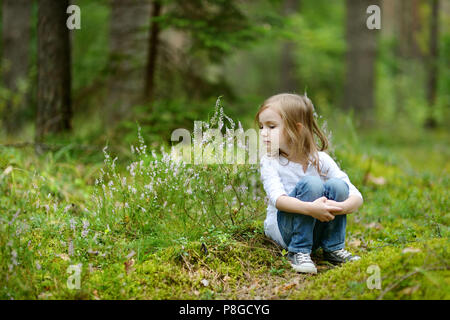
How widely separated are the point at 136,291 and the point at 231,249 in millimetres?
732

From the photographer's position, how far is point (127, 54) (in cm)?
587

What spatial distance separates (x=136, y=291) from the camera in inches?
93.4

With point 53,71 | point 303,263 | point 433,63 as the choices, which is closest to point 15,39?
point 53,71

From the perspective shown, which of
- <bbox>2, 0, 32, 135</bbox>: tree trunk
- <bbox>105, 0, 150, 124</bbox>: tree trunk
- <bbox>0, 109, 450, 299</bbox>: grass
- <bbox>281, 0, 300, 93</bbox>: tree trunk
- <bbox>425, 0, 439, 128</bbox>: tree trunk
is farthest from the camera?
<bbox>281, 0, 300, 93</bbox>: tree trunk

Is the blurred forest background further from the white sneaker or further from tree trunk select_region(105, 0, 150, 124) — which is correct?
the white sneaker

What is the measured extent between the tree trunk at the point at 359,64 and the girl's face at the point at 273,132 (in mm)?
7800

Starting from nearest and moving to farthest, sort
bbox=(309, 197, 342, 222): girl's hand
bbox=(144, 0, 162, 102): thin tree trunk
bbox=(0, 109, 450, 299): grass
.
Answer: bbox=(0, 109, 450, 299): grass, bbox=(309, 197, 342, 222): girl's hand, bbox=(144, 0, 162, 102): thin tree trunk

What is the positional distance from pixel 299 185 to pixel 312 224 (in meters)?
0.29

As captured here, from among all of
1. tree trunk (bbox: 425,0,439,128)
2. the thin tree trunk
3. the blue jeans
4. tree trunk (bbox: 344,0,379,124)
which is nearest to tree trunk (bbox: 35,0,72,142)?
the thin tree trunk

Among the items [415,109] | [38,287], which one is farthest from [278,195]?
[415,109]

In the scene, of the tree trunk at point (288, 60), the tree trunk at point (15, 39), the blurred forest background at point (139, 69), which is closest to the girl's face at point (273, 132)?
the blurred forest background at point (139, 69)

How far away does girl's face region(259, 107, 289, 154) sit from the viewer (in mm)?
2889

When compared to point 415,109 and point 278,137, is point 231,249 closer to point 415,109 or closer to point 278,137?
point 278,137

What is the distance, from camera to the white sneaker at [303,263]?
8.69 ft
